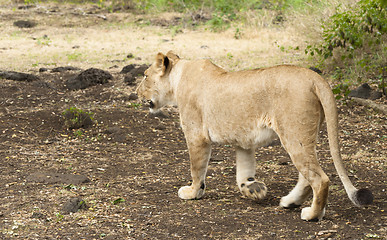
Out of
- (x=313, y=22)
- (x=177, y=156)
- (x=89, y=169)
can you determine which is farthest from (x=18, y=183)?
(x=313, y=22)

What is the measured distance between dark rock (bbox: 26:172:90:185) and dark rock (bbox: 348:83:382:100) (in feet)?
17.8

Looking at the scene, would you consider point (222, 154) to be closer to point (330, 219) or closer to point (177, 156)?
point (177, 156)

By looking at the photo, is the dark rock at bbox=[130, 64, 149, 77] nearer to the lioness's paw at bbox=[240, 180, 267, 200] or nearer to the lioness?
the lioness

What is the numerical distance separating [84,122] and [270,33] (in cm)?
868

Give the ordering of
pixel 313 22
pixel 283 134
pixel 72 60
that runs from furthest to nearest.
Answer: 1. pixel 72 60
2. pixel 313 22
3. pixel 283 134

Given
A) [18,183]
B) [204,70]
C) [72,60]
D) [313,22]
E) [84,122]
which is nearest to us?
[204,70]

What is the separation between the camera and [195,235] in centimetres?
438

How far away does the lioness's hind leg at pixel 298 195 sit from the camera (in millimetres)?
4715

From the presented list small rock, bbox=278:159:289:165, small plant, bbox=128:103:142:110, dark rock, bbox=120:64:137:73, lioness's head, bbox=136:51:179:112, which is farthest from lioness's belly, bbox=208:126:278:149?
dark rock, bbox=120:64:137:73

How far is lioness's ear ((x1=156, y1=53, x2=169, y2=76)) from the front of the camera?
5562mm

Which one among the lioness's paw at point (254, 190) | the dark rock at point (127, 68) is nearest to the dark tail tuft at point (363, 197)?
the lioness's paw at point (254, 190)

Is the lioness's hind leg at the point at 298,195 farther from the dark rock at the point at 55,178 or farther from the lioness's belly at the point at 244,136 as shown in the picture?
the dark rock at the point at 55,178

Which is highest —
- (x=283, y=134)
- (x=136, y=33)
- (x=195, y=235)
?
(x=283, y=134)

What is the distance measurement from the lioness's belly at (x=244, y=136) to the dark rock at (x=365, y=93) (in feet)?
16.3
